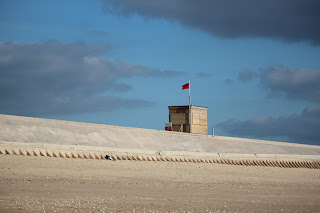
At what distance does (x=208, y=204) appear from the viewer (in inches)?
393

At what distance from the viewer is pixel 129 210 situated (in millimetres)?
8727

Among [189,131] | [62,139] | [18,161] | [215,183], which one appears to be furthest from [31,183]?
[189,131]

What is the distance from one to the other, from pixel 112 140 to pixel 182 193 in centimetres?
1058

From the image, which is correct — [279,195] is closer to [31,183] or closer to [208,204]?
[208,204]

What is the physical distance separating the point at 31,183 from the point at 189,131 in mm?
19724

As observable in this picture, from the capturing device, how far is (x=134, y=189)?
11.7 m

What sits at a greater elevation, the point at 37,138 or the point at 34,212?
the point at 37,138

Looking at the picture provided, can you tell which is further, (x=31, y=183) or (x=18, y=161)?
(x=18, y=161)

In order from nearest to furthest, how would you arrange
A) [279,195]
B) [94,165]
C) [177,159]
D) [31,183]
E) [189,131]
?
[31,183]
[279,195]
[94,165]
[177,159]
[189,131]

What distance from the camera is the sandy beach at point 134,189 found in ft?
30.3

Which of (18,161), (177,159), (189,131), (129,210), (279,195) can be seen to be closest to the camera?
(129,210)

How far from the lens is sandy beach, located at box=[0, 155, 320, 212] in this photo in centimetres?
923

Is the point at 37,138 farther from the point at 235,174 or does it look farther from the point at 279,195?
the point at 279,195

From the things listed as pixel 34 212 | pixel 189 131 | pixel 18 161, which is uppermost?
pixel 189 131
